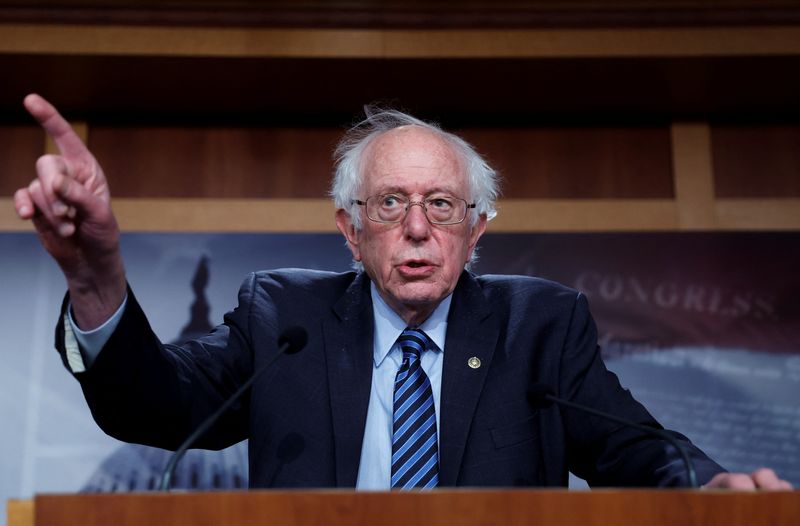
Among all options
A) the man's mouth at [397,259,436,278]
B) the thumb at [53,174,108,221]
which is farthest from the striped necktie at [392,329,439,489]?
the thumb at [53,174,108,221]

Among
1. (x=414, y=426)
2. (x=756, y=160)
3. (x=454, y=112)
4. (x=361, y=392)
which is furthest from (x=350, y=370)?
(x=756, y=160)

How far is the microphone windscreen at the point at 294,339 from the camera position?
1.67 meters

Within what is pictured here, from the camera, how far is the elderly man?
5.77 feet

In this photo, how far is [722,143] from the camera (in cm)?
366

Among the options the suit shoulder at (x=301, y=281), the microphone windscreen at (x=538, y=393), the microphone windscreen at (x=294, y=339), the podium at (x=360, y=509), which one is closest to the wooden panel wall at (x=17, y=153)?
the suit shoulder at (x=301, y=281)

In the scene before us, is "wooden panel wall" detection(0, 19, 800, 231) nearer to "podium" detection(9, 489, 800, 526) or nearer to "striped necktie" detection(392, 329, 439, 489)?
"striped necktie" detection(392, 329, 439, 489)

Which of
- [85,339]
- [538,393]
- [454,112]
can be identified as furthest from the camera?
[454,112]

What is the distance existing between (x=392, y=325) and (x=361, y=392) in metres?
0.19

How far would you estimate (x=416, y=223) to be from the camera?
2004mm

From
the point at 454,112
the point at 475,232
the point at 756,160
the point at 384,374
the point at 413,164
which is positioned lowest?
the point at 384,374

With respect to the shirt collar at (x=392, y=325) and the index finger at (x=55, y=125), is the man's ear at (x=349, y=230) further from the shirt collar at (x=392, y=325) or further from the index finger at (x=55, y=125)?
the index finger at (x=55, y=125)

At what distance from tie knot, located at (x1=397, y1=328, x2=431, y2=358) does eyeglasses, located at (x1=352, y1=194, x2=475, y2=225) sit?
23 cm

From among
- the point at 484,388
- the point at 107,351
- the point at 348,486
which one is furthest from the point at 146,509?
the point at 484,388

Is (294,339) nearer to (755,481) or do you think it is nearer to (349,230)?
(349,230)
